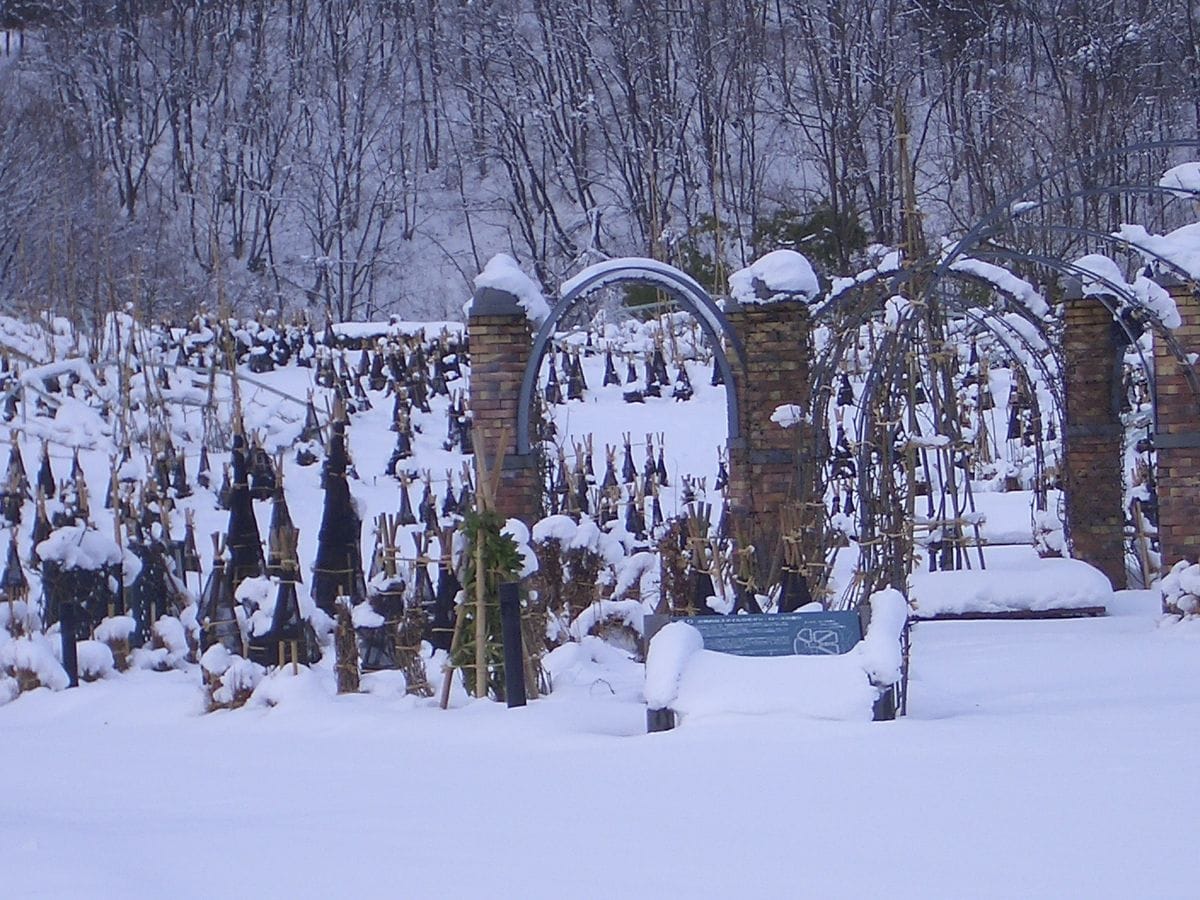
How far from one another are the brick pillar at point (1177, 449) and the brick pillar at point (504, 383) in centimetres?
406

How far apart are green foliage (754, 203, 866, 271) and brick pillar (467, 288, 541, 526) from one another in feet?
49.5

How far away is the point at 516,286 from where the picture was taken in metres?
9.91

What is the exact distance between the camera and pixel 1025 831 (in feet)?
14.6

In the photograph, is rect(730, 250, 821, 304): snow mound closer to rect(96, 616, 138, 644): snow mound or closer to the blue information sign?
the blue information sign

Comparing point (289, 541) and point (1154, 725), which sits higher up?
point (289, 541)

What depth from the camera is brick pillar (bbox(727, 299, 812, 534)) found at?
10484 millimetres

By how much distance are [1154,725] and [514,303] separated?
199 inches

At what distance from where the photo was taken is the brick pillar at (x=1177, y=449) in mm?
10281

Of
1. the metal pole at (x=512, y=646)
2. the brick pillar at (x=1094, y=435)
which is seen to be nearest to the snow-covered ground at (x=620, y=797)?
the metal pole at (x=512, y=646)

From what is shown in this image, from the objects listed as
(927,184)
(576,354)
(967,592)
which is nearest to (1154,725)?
(967,592)

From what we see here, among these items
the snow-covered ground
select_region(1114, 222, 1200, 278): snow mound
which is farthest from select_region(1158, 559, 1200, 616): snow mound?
select_region(1114, 222, 1200, 278): snow mound

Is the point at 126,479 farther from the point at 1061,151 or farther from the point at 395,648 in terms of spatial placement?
the point at 1061,151

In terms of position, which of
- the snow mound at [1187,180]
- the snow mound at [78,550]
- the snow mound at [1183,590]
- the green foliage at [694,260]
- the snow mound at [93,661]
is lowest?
the snow mound at [93,661]

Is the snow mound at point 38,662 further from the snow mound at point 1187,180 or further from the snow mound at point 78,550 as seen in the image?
the snow mound at point 1187,180
